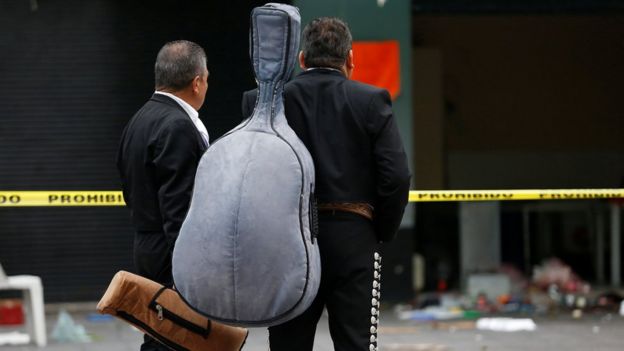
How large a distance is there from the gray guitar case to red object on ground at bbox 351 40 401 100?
6.25 m

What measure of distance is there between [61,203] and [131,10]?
9.44ft

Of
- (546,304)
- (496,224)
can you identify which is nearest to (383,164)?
(546,304)

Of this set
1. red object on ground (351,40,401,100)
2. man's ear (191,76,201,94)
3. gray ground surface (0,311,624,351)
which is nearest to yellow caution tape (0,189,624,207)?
gray ground surface (0,311,624,351)

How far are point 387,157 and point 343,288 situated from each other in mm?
572

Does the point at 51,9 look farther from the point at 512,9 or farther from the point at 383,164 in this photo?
the point at 383,164

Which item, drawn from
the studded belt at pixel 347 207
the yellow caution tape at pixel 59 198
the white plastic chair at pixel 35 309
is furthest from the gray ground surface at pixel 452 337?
the studded belt at pixel 347 207

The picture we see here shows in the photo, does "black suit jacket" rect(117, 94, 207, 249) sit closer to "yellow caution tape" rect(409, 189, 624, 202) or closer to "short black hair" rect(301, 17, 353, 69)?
"short black hair" rect(301, 17, 353, 69)

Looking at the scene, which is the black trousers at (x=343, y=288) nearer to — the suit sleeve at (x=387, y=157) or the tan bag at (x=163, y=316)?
the suit sleeve at (x=387, y=157)

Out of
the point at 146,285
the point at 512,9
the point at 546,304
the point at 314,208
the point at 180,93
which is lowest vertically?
the point at 546,304

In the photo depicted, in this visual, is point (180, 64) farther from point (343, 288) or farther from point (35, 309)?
point (35, 309)

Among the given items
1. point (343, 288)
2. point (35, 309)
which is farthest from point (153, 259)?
point (35, 309)

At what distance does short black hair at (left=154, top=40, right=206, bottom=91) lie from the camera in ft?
17.1

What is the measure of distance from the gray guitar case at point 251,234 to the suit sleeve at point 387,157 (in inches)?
13.1

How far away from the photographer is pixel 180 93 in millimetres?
5285
